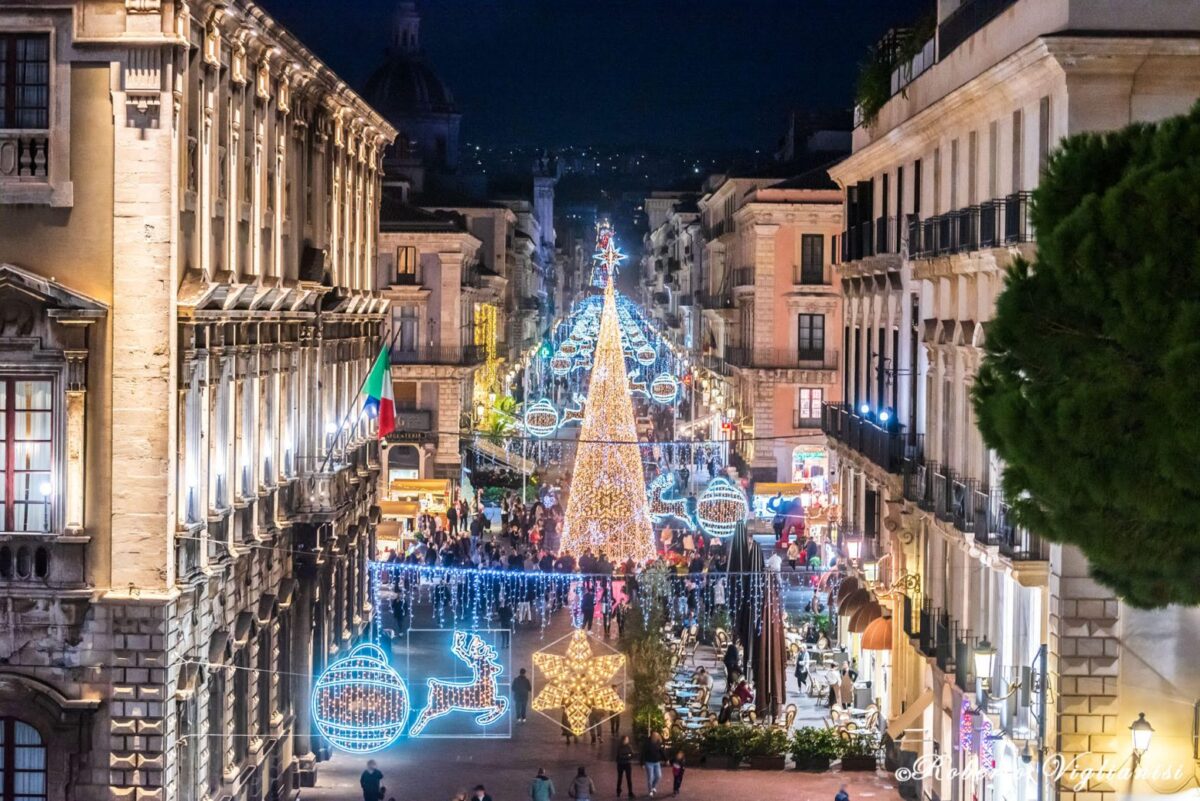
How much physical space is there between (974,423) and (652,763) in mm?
10006

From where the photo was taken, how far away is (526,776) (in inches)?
1371

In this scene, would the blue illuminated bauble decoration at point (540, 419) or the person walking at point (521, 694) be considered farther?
the blue illuminated bauble decoration at point (540, 419)

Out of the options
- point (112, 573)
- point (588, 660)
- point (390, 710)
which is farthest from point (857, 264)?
point (112, 573)

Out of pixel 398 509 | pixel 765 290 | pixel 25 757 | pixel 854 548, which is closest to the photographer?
pixel 25 757

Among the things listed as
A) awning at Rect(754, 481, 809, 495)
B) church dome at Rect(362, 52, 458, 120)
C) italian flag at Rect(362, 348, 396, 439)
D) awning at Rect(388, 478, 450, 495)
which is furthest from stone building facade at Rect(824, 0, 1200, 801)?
church dome at Rect(362, 52, 458, 120)

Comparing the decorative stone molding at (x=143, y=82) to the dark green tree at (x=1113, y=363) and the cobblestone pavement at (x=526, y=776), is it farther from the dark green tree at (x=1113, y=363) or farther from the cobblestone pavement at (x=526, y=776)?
the cobblestone pavement at (x=526, y=776)

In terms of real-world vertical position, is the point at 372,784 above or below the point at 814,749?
above

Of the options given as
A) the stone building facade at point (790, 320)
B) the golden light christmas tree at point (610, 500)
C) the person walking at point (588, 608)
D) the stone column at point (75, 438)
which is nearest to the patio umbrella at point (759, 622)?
the person walking at point (588, 608)

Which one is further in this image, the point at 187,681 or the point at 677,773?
the point at 677,773

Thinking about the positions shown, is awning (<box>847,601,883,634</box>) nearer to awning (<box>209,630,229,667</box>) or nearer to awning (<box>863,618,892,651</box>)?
awning (<box>863,618,892,651</box>)

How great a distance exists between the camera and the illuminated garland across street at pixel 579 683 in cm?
3612

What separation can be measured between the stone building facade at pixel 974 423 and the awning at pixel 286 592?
9.73m

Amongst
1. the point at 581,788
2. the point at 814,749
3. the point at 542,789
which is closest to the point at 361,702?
the point at 542,789

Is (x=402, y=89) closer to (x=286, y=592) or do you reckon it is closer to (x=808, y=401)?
(x=808, y=401)
